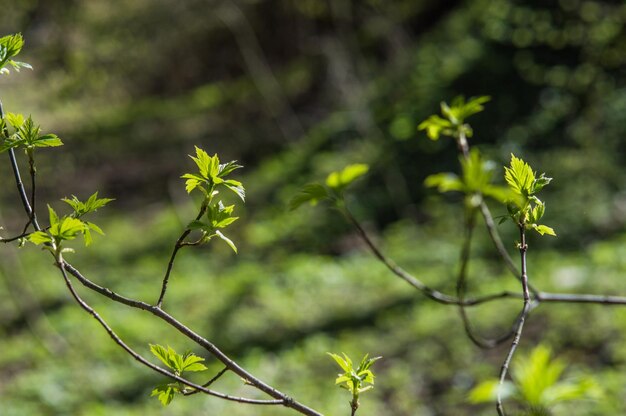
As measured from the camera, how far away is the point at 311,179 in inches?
392

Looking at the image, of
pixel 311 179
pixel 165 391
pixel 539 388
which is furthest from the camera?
pixel 311 179

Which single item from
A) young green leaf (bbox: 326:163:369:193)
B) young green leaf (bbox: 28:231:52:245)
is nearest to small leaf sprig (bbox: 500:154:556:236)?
young green leaf (bbox: 326:163:369:193)

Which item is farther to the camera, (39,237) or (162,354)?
(162,354)

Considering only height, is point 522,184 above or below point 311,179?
below

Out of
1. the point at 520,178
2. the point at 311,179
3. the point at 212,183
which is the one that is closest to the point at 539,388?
the point at 520,178

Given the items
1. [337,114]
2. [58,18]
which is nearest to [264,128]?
[337,114]

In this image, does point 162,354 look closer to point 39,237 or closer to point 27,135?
point 39,237

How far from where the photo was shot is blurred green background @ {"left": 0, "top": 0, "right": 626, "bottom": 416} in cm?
566

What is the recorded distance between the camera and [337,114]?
11797 millimetres

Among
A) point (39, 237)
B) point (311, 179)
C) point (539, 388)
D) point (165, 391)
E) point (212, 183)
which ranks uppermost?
point (311, 179)

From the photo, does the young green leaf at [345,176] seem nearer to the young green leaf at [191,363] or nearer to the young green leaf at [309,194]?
the young green leaf at [309,194]

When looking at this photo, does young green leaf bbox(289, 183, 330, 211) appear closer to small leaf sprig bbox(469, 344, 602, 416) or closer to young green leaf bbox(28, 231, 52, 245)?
young green leaf bbox(28, 231, 52, 245)

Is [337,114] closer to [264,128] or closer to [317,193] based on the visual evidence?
[264,128]

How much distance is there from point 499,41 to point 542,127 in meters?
A: 1.92
